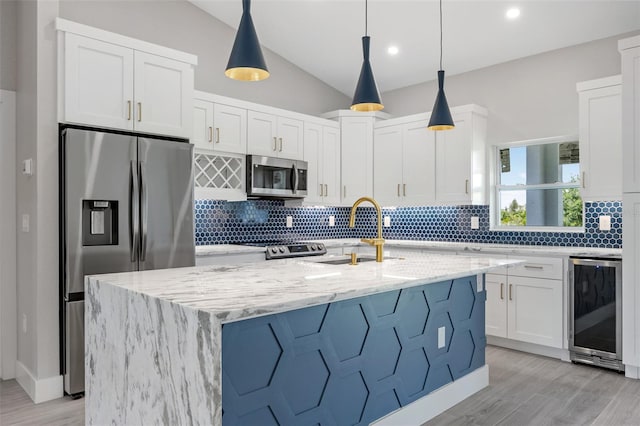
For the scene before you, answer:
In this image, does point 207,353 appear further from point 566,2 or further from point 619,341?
point 566,2

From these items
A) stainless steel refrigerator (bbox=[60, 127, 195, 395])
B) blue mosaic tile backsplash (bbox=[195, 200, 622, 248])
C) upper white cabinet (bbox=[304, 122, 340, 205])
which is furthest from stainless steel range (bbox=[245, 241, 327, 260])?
stainless steel refrigerator (bbox=[60, 127, 195, 395])

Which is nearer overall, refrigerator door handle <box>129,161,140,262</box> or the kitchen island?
the kitchen island

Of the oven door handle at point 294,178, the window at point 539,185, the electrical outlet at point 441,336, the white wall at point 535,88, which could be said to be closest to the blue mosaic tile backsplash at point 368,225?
the window at point 539,185

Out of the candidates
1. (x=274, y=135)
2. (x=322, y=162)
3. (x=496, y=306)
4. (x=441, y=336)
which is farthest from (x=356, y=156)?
(x=441, y=336)

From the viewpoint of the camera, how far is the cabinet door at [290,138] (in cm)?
498

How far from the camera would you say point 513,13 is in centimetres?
409

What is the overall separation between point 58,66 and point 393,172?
361 cm

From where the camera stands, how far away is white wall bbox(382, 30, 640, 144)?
431 cm

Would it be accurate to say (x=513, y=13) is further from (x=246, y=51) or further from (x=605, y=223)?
(x=246, y=51)

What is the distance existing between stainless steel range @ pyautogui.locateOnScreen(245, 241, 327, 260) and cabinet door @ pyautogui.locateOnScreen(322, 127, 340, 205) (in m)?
0.77

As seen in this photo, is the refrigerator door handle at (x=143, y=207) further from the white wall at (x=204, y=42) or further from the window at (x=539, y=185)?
the window at (x=539, y=185)

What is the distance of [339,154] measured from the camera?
5574 mm

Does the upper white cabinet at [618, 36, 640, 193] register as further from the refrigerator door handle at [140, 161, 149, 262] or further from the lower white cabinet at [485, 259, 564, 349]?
the refrigerator door handle at [140, 161, 149, 262]

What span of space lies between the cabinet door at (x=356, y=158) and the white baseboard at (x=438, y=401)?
9.30 ft
